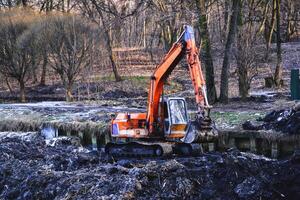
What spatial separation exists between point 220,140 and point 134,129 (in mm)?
3007

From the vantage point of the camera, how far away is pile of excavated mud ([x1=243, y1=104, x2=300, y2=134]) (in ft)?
50.4

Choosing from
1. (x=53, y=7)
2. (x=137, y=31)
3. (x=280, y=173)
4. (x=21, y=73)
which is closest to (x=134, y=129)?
(x=280, y=173)

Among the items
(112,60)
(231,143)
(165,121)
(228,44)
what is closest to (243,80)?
(228,44)

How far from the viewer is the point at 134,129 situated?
50.0 feet

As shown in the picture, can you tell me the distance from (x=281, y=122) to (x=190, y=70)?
3913 mm

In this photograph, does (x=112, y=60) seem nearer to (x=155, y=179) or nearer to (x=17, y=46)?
(x=17, y=46)

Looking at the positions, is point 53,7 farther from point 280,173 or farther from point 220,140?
point 280,173

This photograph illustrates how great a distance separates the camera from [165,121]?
582 inches

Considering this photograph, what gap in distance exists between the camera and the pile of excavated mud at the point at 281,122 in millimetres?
15367

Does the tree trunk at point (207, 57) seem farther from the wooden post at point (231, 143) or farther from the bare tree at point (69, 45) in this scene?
the bare tree at point (69, 45)

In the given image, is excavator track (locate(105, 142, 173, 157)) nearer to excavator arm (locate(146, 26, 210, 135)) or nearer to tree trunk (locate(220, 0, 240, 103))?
excavator arm (locate(146, 26, 210, 135))

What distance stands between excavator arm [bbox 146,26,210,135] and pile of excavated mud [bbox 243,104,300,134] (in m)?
3.37

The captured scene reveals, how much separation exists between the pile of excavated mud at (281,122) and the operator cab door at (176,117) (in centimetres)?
295

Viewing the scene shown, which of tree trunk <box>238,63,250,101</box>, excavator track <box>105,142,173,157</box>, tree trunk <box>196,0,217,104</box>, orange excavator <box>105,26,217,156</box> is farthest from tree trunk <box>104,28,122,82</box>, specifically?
excavator track <box>105,142,173,157</box>
